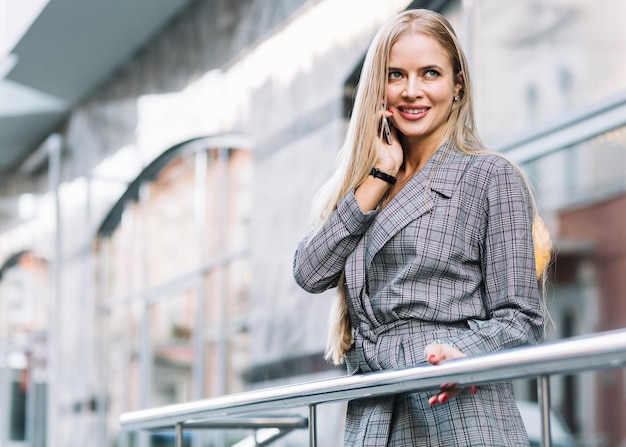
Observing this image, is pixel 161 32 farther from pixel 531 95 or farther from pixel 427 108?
pixel 531 95

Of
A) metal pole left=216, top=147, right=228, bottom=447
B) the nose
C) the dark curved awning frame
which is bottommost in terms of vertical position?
the nose

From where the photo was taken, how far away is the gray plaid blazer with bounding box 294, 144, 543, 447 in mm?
2420

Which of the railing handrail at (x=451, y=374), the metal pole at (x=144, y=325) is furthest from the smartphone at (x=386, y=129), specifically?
the metal pole at (x=144, y=325)

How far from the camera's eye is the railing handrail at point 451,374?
1878 mm

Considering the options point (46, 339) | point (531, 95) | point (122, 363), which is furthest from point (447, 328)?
point (531, 95)

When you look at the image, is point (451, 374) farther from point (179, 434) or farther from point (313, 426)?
point (179, 434)

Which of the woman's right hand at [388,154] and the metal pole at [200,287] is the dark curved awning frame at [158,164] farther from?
the woman's right hand at [388,154]

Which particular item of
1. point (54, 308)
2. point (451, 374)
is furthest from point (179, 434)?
point (54, 308)

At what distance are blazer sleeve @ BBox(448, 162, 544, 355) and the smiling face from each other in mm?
234

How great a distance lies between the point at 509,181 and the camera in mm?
2529

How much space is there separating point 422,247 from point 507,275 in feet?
0.67

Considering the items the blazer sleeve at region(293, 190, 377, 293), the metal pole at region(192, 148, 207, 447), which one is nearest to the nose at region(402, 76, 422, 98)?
the blazer sleeve at region(293, 190, 377, 293)

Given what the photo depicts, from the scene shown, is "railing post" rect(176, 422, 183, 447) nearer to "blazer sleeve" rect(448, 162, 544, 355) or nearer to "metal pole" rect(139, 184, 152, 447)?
"blazer sleeve" rect(448, 162, 544, 355)

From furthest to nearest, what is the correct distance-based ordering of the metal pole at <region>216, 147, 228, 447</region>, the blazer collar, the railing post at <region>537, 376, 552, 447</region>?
the metal pole at <region>216, 147, 228, 447</region>, the blazer collar, the railing post at <region>537, 376, 552, 447</region>
